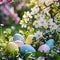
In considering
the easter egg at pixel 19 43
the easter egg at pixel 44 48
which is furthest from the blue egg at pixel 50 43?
the easter egg at pixel 19 43

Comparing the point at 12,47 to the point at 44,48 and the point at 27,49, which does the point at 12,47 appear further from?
the point at 44,48

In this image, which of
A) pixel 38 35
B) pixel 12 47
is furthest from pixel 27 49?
pixel 38 35

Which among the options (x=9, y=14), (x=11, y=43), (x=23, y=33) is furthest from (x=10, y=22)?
(x=11, y=43)

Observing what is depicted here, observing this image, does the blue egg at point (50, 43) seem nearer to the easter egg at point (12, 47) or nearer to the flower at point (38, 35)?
the flower at point (38, 35)

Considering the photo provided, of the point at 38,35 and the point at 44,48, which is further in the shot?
the point at 38,35

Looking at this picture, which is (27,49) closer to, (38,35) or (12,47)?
(12,47)

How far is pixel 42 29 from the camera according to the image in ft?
8.74

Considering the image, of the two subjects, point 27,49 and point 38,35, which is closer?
point 27,49

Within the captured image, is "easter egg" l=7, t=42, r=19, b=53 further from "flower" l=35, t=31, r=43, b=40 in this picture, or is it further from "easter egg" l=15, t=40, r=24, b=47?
"flower" l=35, t=31, r=43, b=40

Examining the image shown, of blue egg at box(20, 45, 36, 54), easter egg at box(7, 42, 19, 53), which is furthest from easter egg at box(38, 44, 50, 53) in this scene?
easter egg at box(7, 42, 19, 53)

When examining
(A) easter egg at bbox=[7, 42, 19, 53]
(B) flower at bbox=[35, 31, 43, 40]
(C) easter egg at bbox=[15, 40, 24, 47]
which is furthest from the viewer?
(B) flower at bbox=[35, 31, 43, 40]

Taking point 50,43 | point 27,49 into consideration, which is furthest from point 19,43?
point 50,43

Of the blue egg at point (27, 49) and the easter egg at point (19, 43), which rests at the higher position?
the easter egg at point (19, 43)

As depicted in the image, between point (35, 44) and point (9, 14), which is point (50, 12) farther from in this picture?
point (9, 14)
